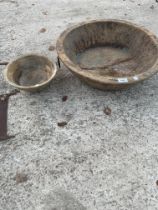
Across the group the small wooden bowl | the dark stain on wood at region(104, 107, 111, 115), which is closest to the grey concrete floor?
the dark stain on wood at region(104, 107, 111, 115)

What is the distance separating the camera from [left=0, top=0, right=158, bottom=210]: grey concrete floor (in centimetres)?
198

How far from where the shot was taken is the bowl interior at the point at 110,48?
2.79m

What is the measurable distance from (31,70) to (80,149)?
1048 millimetres

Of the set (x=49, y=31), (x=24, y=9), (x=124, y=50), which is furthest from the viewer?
(x=24, y=9)

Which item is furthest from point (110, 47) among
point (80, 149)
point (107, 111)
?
point (80, 149)

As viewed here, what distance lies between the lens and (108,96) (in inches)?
105

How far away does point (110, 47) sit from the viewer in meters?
3.14

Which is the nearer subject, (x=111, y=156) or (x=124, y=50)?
(x=111, y=156)

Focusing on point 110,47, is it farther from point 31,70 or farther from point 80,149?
point 80,149

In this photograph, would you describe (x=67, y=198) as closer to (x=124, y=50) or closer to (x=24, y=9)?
(x=124, y=50)

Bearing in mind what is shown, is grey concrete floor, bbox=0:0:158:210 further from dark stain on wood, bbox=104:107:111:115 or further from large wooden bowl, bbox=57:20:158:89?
large wooden bowl, bbox=57:20:158:89

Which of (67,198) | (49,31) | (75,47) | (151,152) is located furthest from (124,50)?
(67,198)

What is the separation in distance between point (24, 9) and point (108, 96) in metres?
2.15

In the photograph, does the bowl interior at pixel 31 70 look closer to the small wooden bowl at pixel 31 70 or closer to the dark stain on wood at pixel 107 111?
the small wooden bowl at pixel 31 70
